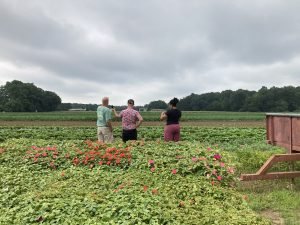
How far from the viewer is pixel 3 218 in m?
5.18

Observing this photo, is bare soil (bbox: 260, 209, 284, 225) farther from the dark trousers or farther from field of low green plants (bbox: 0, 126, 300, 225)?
the dark trousers

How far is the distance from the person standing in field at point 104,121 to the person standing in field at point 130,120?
21.8 inches

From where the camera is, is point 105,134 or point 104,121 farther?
point 105,134

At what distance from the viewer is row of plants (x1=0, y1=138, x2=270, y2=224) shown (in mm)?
4977

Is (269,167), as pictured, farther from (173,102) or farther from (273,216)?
(173,102)

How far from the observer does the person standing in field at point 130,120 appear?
11.4 metres

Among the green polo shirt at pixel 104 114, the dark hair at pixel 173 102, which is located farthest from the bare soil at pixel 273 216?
the green polo shirt at pixel 104 114

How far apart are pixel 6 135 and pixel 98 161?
18.7 meters

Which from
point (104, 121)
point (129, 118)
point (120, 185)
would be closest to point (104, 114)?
point (104, 121)

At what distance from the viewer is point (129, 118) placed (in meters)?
11.4

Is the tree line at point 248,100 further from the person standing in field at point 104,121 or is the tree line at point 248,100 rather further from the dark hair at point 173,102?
the dark hair at point 173,102

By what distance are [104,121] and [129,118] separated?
0.95 metres

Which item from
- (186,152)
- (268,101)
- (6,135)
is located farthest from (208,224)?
(268,101)

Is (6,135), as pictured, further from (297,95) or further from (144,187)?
(297,95)
